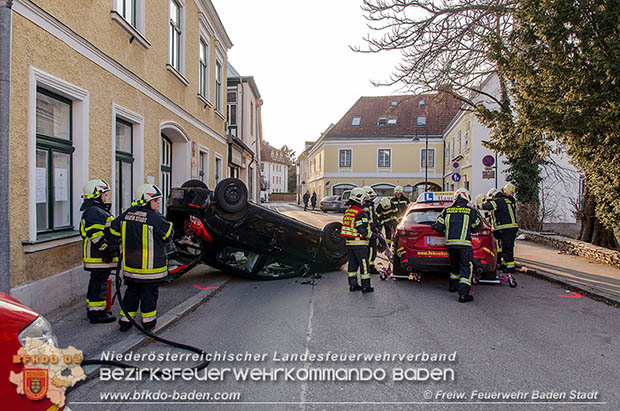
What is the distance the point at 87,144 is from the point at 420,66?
29.8ft

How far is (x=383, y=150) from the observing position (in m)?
43.5

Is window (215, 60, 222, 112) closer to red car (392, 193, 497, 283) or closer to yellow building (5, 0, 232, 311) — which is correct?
yellow building (5, 0, 232, 311)

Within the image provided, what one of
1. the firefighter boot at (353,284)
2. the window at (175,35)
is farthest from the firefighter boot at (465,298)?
the window at (175,35)

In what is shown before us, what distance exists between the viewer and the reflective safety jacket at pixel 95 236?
5094 mm

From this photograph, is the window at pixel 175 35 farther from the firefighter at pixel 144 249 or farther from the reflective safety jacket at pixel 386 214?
the firefighter at pixel 144 249

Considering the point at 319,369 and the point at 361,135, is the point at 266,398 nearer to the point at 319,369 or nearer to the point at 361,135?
the point at 319,369

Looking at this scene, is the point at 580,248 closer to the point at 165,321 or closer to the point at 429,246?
the point at 429,246

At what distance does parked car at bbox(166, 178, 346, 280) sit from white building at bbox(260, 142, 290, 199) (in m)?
73.4

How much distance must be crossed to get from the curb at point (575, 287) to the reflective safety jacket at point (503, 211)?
1.17 metres

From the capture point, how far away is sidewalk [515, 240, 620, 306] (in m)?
7.24

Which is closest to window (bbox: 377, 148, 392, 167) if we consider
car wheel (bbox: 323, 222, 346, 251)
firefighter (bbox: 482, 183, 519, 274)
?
firefighter (bbox: 482, 183, 519, 274)

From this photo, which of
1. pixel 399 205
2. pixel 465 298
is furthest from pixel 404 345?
pixel 399 205

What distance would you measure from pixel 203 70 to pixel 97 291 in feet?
35.2

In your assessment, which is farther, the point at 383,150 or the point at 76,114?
the point at 383,150
